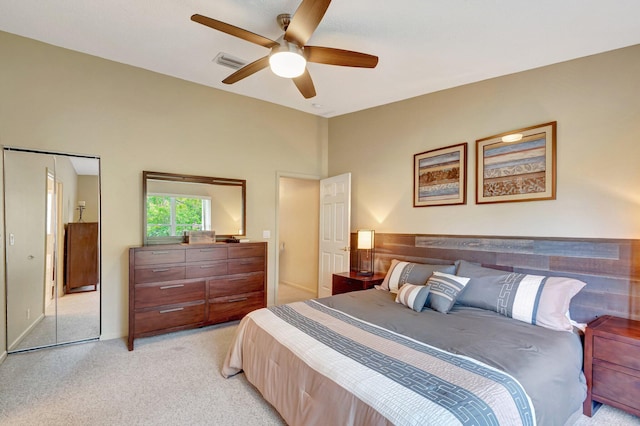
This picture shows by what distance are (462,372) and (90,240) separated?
3750 millimetres

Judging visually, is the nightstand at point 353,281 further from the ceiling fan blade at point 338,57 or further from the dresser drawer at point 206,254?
the ceiling fan blade at point 338,57

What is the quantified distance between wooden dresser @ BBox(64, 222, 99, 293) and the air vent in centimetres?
222

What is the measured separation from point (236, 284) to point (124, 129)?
2211mm

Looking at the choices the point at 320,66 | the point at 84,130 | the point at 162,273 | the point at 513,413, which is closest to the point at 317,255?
the point at 162,273

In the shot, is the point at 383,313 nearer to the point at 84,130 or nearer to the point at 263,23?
the point at 263,23

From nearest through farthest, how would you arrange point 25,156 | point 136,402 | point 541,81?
point 136,402
point 541,81
point 25,156

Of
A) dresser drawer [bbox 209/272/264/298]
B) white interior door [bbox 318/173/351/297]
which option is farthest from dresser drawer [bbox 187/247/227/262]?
white interior door [bbox 318/173/351/297]

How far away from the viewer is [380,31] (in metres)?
2.54

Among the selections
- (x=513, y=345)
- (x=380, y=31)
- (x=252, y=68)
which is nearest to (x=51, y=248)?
(x=252, y=68)

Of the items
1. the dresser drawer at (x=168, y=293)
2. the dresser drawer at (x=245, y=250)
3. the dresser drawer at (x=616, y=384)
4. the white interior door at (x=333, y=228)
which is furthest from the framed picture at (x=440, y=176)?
the dresser drawer at (x=168, y=293)

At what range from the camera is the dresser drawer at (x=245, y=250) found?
3.74 metres

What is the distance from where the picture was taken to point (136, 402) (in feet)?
7.25

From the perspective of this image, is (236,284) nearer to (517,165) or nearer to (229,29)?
(229,29)

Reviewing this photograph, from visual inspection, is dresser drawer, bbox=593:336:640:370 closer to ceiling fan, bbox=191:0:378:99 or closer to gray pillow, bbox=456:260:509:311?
gray pillow, bbox=456:260:509:311
